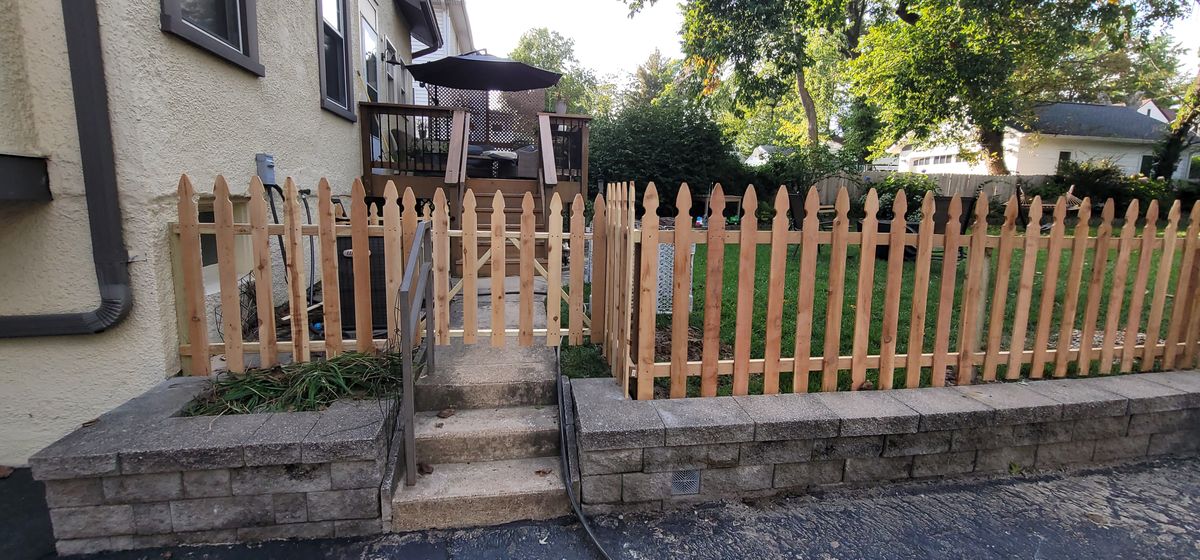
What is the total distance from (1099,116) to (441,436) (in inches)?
1442

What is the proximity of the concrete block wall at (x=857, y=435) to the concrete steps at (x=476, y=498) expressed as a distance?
194 millimetres

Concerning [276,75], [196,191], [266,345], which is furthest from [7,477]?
[276,75]

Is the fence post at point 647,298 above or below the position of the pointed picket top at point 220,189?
below

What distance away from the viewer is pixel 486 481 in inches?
103

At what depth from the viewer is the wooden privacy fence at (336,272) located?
3043mm

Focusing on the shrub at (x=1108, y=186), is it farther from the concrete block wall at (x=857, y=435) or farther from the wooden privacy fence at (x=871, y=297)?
the concrete block wall at (x=857, y=435)

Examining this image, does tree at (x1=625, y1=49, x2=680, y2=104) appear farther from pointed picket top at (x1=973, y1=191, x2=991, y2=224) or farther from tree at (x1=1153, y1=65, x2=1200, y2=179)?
pointed picket top at (x1=973, y1=191, x2=991, y2=224)

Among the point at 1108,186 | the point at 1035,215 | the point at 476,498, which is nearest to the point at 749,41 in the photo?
the point at 1035,215

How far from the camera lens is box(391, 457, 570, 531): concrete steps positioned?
2.46 meters

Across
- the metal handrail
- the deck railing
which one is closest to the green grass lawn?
the metal handrail

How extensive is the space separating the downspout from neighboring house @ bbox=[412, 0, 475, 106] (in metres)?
11.4

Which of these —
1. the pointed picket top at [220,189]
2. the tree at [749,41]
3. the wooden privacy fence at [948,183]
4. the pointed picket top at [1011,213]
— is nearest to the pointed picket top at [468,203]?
the pointed picket top at [220,189]

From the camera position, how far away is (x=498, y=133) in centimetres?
1052

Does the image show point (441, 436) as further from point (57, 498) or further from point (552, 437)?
point (57, 498)
